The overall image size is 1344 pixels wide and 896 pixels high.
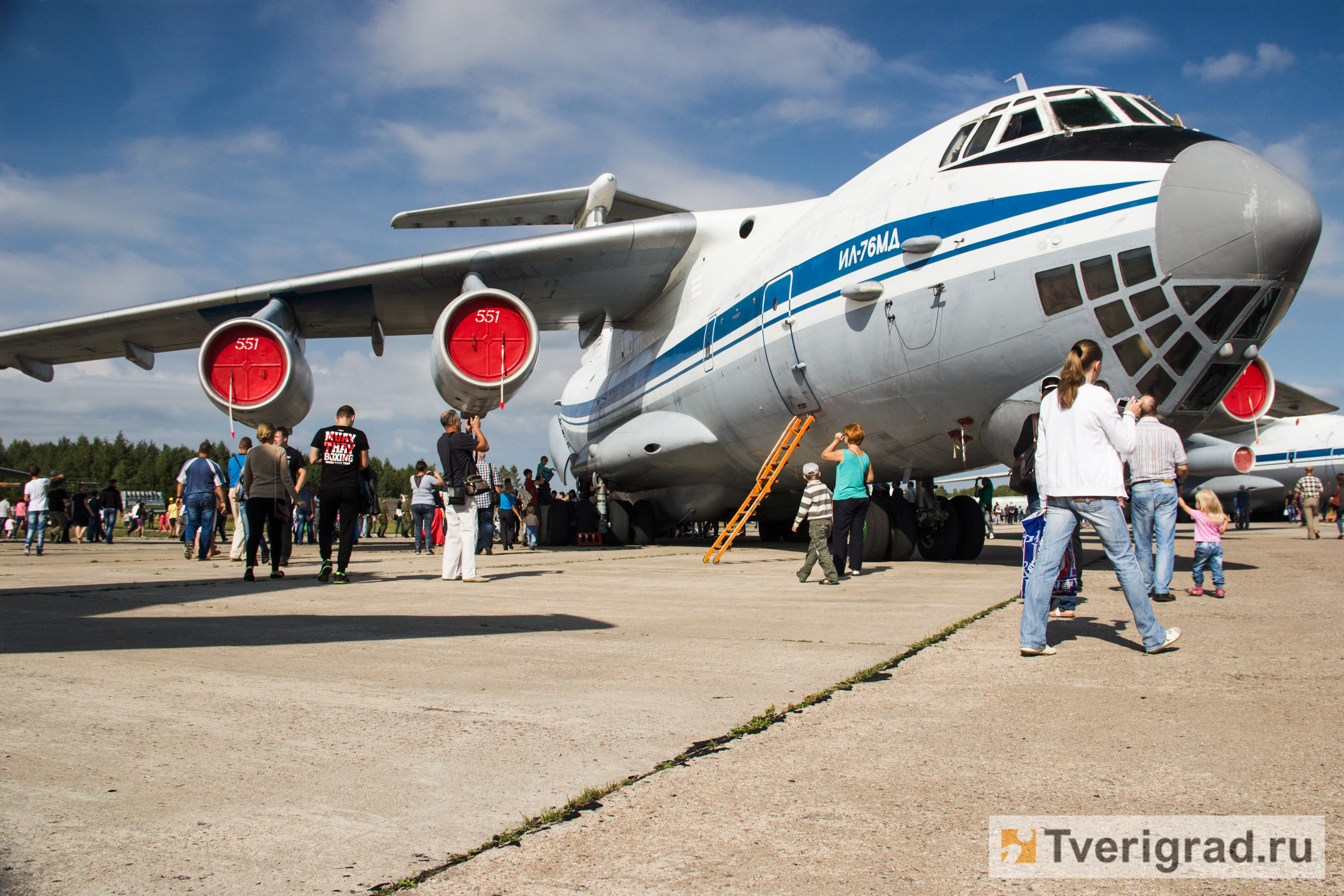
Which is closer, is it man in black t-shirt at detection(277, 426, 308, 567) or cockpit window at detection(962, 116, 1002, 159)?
cockpit window at detection(962, 116, 1002, 159)

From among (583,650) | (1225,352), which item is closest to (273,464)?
(583,650)

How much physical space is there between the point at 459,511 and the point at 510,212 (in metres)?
8.56

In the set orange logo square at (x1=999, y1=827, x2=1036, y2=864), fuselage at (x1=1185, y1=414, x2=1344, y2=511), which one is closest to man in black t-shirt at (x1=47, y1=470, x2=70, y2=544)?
orange logo square at (x1=999, y1=827, x2=1036, y2=864)

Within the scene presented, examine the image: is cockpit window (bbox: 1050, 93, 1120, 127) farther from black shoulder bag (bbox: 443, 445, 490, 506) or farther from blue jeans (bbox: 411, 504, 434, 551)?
blue jeans (bbox: 411, 504, 434, 551)

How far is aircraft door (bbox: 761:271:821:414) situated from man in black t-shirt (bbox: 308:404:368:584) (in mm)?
4156

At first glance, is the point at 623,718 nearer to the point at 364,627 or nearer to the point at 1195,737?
the point at 1195,737

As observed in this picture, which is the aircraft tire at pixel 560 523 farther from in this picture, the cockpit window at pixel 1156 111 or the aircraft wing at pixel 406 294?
the cockpit window at pixel 1156 111

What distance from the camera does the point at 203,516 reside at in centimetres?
1070

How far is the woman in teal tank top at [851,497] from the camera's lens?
7414mm

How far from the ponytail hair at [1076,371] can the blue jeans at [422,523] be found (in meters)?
10.3

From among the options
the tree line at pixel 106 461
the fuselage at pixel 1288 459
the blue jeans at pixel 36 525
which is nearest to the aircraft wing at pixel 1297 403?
the fuselage at pixel 1288 459

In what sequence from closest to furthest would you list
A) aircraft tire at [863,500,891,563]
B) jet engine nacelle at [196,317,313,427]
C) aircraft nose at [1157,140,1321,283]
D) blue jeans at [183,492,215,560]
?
aircraft nose at [1157,140,1321,283]
aircraft tire at [863,500,891,563]
jet engine nacelle at [196,317,313,427]
blue jeans at [183,492,215,560]

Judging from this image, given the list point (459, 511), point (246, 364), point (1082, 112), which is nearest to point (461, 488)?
point (459, 511)

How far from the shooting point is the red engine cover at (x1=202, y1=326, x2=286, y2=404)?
33.4 feet
